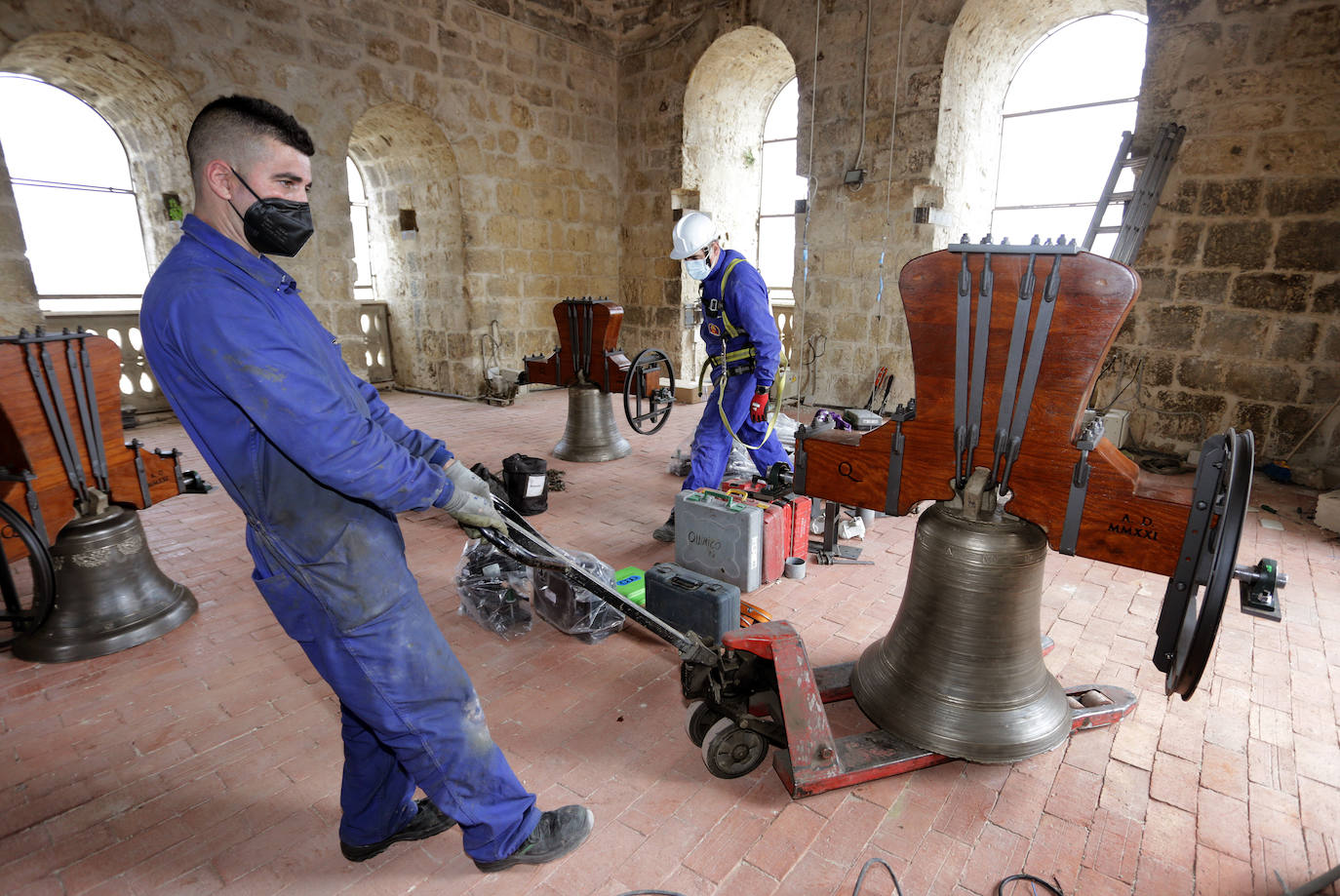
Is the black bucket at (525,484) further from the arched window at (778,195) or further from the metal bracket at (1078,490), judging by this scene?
the arched window at (778,195)

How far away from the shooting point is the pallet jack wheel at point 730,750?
2.32 metres

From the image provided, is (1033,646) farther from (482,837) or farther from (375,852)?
(375,852)

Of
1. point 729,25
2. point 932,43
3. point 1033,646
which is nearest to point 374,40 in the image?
point 729,25

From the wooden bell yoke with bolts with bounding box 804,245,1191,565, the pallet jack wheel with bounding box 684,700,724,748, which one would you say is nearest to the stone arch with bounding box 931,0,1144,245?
the wooden bell yoke with bolts with bounding box 804,245,1191,565

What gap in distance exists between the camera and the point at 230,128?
5.00ft

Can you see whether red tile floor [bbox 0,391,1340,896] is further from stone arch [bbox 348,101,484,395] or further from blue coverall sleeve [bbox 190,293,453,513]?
stone arch [bbox 348,101,484,395]

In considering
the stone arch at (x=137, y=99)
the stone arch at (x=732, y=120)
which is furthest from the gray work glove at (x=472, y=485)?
the stone arch at (x=732, y=120)

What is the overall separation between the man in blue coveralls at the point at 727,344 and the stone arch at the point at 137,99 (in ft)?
19.6

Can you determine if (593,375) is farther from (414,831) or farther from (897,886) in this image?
(897,886)

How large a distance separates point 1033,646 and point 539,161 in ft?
30.9

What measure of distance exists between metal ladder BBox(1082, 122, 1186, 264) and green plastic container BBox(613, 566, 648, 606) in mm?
5080

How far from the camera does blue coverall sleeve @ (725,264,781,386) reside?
14.0ft

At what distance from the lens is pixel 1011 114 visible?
8.21 metres

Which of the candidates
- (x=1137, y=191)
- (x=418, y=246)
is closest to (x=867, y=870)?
(x=1137, y=191)
